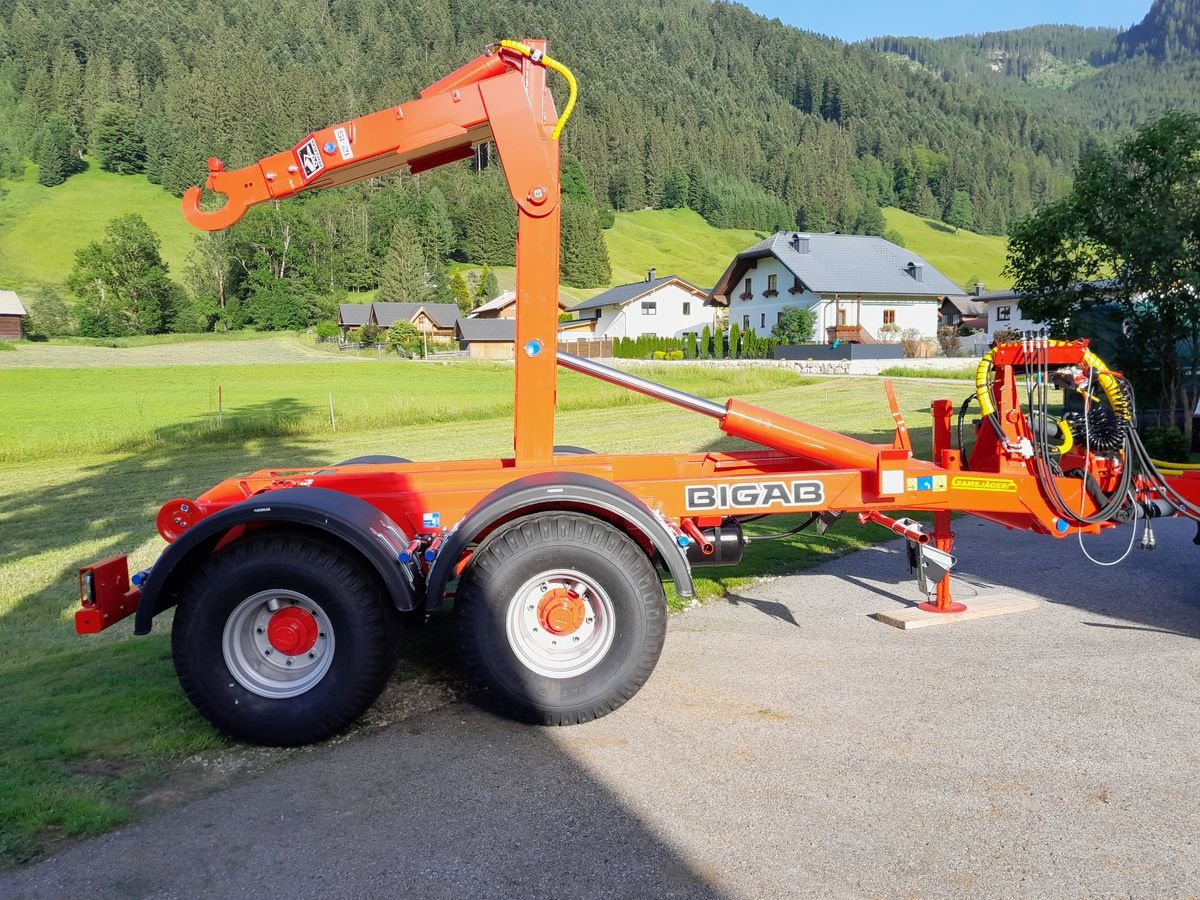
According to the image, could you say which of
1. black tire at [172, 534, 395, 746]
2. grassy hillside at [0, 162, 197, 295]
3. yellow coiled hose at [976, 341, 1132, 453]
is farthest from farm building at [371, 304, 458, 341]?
black tire at [172, 534, 395, 746]

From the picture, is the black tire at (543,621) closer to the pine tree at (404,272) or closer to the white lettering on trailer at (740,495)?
the white lettering on trailer at (740,495)

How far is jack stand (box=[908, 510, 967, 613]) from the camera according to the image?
18.4 feet

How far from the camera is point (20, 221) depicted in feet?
363

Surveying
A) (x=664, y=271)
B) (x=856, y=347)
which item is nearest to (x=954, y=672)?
(x=856, y=347)

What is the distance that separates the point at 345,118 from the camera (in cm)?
13975

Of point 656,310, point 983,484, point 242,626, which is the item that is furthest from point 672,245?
point 242,626

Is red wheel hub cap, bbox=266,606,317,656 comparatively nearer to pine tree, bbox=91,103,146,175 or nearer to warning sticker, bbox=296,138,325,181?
warning sticker, bbox=296,138,325,181

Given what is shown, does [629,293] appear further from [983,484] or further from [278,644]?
[278,644]

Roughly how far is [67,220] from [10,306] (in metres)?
41.1

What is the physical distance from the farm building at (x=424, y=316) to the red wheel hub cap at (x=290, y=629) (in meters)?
86.1

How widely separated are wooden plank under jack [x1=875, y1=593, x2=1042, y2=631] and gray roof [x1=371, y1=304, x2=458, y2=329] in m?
86.4

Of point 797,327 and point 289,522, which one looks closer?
point 289,522

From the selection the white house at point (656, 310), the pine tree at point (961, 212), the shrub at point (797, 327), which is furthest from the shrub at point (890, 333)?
the pine tree at point (961, 212)

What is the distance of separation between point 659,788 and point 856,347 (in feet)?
165
